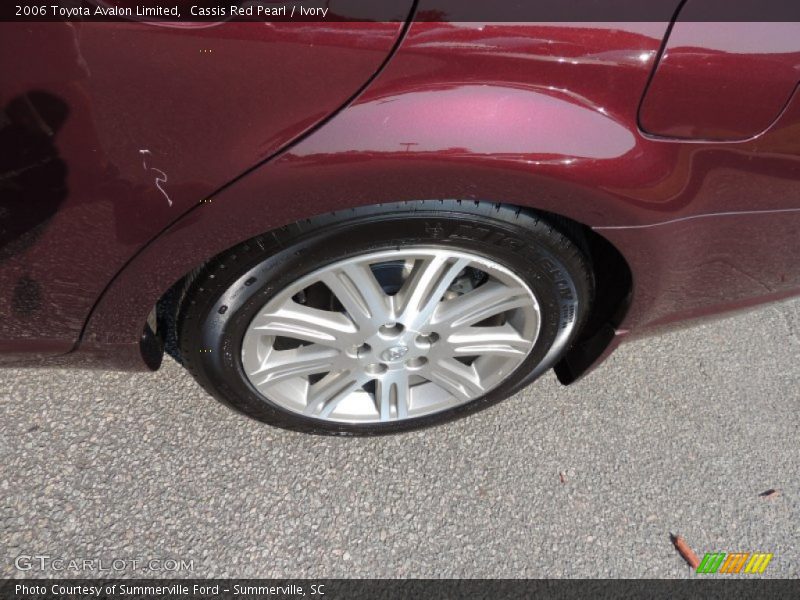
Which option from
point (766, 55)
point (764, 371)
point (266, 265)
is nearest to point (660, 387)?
point (764, 371)

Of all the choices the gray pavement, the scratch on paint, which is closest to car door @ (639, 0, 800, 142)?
the scratch on paint

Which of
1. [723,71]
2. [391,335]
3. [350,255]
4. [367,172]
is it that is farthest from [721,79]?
[391,335]

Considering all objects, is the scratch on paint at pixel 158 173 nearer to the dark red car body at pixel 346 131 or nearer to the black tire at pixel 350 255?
the dark red car body at pixel 346 131

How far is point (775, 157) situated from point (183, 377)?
1.68 meters

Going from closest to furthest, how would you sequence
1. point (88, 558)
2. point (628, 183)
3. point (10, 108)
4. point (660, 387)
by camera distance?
point (10, 108) → point (628, 183) → point (88, 558) → point (660, 387)

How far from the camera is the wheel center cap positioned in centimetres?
168

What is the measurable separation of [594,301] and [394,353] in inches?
23.8

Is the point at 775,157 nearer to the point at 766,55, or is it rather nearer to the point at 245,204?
the point at 766,55

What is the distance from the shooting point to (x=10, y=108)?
Result: 40.8 inches

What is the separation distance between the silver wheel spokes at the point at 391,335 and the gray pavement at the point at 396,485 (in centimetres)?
20

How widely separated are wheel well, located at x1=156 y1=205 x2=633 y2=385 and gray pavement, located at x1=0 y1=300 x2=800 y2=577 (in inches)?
8.1

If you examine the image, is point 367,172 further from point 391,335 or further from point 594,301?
point 594,301

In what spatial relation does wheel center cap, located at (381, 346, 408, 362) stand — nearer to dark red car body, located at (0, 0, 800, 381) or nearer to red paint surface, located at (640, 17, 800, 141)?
dark red car body, located at (0, 0, 800, 381)

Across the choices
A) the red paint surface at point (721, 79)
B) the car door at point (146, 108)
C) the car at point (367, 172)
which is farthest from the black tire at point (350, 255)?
the red paint surface at point (721, 79)
